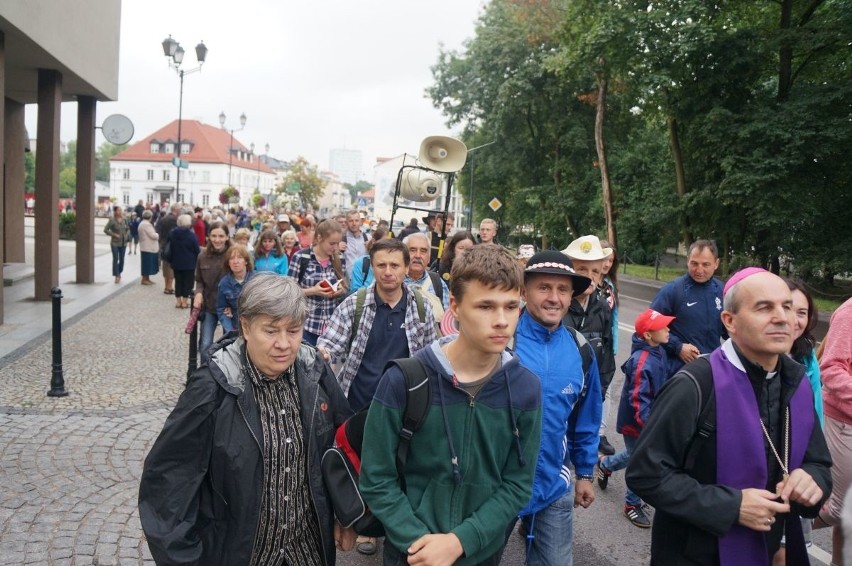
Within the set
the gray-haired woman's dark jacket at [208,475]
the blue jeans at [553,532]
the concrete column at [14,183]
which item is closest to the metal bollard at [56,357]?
the gray-haired woman's dark jacket at [208,475]

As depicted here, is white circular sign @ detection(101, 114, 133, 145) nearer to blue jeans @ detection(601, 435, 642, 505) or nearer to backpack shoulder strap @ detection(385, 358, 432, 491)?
blue jeans @ detection(601, 435, 642, 505)

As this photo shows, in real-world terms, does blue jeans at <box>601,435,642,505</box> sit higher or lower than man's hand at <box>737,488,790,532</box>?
lower

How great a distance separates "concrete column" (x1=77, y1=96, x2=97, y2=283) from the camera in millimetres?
15977

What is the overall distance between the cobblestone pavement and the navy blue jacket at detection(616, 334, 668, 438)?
3141 millimetres

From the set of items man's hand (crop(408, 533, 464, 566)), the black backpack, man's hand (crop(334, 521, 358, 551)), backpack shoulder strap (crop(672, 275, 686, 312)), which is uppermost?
backpack shoulder strap (crop(672, 275, 686, 312))

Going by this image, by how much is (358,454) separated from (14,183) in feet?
60.8

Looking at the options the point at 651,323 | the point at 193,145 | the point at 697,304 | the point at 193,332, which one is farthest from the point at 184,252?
the point at 193,145

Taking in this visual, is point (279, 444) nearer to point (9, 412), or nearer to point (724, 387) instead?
point (724, 387)

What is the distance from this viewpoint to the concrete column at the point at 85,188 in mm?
15977

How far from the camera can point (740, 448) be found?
2.39 m

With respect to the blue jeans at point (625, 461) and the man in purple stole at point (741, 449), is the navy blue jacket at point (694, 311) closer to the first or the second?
the blue jeans at point (625, 461)

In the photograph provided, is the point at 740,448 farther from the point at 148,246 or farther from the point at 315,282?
the point at 148,246

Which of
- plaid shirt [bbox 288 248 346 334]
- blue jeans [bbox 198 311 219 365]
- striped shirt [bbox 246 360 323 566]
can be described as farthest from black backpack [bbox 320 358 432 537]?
blue jeans [bbox 198 311 219 365]

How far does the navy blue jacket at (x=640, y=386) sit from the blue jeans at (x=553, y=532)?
64.7 inches
